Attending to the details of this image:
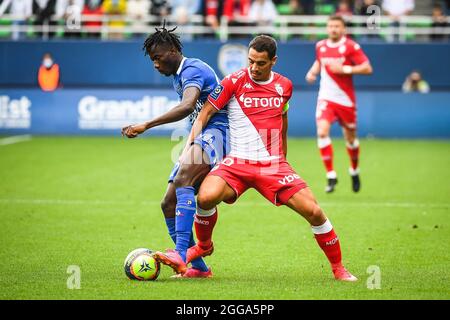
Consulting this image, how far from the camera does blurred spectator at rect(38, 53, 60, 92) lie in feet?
88.0

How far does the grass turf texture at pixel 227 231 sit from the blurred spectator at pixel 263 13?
217 inches

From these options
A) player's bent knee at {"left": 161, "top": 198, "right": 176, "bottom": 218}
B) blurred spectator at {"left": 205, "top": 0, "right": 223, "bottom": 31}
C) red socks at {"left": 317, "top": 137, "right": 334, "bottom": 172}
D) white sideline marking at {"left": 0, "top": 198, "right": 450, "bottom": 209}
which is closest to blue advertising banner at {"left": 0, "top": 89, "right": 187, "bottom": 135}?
blurred spectator at {"left": 205, "top": 0, "right": 223, "bottom": 31}

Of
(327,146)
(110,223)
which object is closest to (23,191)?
(110,223)

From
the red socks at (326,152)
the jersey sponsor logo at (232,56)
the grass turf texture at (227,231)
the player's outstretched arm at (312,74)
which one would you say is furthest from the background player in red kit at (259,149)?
the jersey sponsor logo at (232,56)

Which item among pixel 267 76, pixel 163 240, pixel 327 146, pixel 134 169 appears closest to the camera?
pixel 267 76

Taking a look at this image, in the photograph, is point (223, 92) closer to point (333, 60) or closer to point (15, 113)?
point (333, 60)

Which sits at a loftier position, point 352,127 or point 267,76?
point 267,76

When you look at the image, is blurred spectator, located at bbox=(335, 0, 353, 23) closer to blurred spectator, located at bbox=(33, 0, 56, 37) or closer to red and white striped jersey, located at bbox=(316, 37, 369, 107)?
blurred spectator, located at bbox=(33, 0, 56, 37)

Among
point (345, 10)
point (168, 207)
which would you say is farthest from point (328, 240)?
point (345, 10)

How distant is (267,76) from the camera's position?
28.3ft
